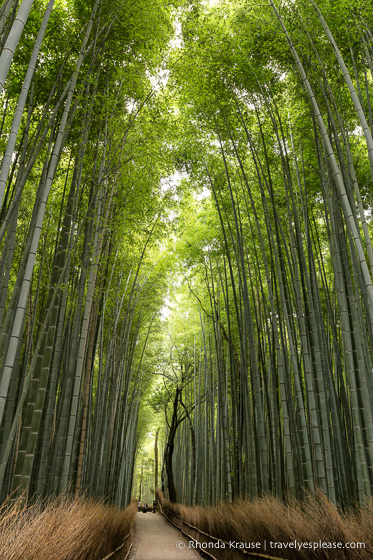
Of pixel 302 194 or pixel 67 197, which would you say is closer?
pixel 67 197

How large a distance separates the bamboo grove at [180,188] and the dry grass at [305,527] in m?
0.54

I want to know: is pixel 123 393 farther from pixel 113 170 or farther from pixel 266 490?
pixel 113 170

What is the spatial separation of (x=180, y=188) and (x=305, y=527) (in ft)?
16.2

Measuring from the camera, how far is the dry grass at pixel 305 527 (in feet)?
5.86

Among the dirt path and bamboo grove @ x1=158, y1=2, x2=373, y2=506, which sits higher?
bamboo grove @ x1=158, y1=2, x2=373, y2=506

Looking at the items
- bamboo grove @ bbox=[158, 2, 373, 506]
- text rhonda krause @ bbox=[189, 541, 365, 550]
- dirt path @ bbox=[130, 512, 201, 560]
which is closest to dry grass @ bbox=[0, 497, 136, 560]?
text rhonda krause @ bbox=[189, 541, 365, 550]

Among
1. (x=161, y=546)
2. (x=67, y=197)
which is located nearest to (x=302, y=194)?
(x=67, y=197)

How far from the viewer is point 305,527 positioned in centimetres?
217

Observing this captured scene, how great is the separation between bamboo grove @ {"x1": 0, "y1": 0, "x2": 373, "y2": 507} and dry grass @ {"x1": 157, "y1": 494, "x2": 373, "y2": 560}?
54cm

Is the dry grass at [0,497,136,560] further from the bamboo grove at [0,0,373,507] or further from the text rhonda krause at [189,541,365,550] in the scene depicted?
the text rhonda krause at [189,541,365,550]

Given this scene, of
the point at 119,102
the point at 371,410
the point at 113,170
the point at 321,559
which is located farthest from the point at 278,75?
the point at 321,559

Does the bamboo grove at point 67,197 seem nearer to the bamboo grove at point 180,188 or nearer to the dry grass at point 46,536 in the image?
the bamboo grove at point 180,188

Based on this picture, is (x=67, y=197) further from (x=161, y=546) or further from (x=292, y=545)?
(x=161, y=546)

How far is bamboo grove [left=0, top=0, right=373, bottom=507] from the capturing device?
2.77m
